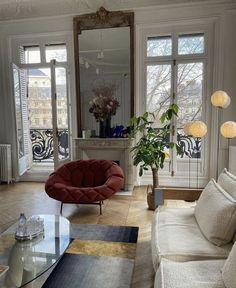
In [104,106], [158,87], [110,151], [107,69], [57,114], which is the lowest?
[110,151]

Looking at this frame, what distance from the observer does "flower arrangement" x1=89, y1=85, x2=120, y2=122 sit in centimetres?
469

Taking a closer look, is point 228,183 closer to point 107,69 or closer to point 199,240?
point 199,240

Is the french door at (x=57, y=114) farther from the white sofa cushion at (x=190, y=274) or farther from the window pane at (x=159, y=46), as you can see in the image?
the white sofa cushion at (x=190, y=274)

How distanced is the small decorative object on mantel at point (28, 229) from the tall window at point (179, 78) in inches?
123

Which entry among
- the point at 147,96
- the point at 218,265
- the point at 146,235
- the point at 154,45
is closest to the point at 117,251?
the point at 146,235

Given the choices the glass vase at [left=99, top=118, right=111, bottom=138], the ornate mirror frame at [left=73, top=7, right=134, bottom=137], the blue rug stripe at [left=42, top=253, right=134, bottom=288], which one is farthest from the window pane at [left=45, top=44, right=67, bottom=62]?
the blue rug stripe at [left=42, top=253, right=134, bottom=288]

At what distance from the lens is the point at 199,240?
1.94 metres

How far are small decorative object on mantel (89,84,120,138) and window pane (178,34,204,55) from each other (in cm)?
141

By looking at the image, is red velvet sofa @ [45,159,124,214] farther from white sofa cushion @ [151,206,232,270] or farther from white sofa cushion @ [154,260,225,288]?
white sofa cushion @ [154,260,225,288]

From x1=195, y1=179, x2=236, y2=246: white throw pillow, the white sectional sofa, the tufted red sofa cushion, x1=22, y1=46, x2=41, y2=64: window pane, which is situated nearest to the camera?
the white sectional sofa

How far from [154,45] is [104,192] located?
2.90m

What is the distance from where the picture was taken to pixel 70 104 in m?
5.02

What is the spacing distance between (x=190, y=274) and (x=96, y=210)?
2.39m

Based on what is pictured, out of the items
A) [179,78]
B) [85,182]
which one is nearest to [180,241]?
[85,182]
